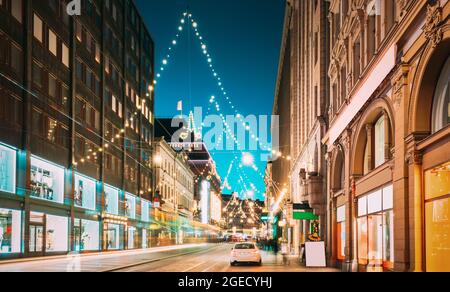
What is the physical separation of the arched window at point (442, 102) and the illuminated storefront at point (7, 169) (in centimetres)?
2673

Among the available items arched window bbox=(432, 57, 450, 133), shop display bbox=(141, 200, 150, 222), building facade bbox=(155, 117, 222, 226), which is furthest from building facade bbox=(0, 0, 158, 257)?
building facade bbox=(155, 117, 222, 226)

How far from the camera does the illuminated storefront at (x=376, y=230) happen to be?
61.8 feet

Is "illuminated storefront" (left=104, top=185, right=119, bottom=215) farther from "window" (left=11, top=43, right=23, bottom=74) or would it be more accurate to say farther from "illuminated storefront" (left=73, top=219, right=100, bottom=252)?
"window" (left=11, top=43, right=23, bottom=74)

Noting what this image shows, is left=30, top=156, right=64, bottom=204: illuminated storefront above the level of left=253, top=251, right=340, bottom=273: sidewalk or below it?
above

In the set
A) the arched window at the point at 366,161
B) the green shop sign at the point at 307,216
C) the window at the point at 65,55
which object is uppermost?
the window at the point at 65,55

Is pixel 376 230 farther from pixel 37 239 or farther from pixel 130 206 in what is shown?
pixel 130 206

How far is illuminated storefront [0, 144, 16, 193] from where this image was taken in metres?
34.1

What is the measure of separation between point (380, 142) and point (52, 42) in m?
29.0

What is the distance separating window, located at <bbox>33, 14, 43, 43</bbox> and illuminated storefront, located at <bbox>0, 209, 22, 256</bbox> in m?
12.1

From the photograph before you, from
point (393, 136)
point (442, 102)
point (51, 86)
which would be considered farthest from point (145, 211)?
point (442, 102)

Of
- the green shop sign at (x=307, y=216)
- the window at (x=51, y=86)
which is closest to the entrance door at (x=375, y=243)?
the green shop sign at (x=307, y=216)

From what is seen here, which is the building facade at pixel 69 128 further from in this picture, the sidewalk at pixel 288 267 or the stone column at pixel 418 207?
the stone column at pixel 418 207

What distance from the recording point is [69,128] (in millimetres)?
45688
